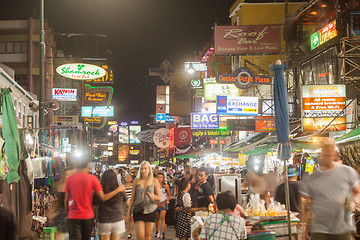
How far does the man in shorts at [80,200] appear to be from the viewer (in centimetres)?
830

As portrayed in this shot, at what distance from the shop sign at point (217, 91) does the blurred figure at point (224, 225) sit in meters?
18.8

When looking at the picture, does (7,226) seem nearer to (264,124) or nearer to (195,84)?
(264,124)

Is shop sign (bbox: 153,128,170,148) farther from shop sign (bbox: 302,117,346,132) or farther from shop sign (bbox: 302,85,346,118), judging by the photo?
shop sign (bbox: 302,85,346,118)

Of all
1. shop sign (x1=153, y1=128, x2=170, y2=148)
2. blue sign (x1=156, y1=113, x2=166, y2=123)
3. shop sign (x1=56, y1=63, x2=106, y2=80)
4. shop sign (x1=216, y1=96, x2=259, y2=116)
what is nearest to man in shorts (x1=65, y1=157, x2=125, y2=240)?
shop sign (x1=56, y1=63, x2=106, y2=80)

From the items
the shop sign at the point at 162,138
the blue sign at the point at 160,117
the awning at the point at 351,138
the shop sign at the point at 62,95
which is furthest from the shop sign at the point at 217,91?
the blue sign at the point at 160,117

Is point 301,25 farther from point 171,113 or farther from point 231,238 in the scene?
point 231,238

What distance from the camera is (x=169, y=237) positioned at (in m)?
14.5

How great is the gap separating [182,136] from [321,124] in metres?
20.0

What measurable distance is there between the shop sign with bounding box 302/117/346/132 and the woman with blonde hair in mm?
8604

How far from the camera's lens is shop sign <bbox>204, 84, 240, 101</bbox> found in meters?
25.1

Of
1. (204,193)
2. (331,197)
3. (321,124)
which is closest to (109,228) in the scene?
(204,193)

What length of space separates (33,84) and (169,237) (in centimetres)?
3925

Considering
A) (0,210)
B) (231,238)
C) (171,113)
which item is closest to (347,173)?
(231,238)

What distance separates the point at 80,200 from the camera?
8.34 meters
